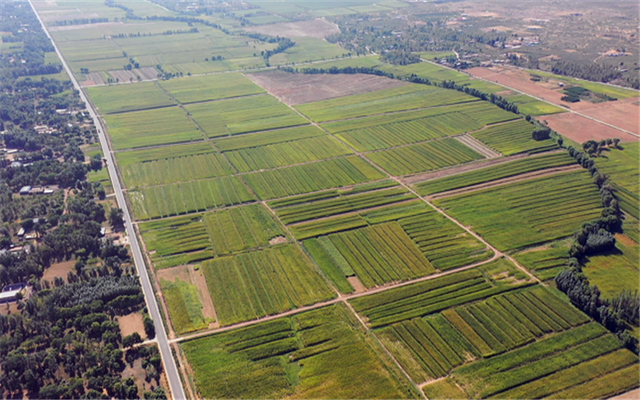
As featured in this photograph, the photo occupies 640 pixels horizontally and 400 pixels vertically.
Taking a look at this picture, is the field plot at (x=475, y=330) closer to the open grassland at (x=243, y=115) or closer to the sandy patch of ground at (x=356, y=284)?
the sandy patch of ground at (x=356, y=284)

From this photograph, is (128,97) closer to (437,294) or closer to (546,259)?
(437,294)

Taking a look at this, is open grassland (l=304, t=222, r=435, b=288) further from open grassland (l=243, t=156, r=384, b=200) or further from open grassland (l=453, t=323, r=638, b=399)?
open grassland (l=453, t=323, r=638, b=399)

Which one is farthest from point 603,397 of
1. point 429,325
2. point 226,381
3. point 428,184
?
point 428,184

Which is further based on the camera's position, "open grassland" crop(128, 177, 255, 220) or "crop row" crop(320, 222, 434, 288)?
"open grassland" crop(128, 177, 255, 220)

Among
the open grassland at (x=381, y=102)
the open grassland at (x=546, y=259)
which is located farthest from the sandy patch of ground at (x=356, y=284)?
the open grassland at (x=381, y=102)

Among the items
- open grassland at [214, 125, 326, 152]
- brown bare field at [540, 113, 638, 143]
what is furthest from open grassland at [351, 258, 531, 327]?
brown bare field at [540, 113, 638, 143]

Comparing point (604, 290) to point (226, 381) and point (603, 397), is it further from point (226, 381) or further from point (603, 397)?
point (226, 381)

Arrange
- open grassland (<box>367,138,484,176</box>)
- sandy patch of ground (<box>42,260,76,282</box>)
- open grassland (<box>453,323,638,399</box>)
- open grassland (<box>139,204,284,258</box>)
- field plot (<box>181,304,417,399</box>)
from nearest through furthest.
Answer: open grassland (<box>453,323,638,399</box>), field plot (<box>181,304,417,399</box>), sandy patch of ground (<box>42,260,76,282</box>), open grassland (<box>139,204,284,258</box>), open grassland (<box>367,138,484,176</box>)

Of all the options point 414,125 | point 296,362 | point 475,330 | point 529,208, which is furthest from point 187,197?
point 529,208
